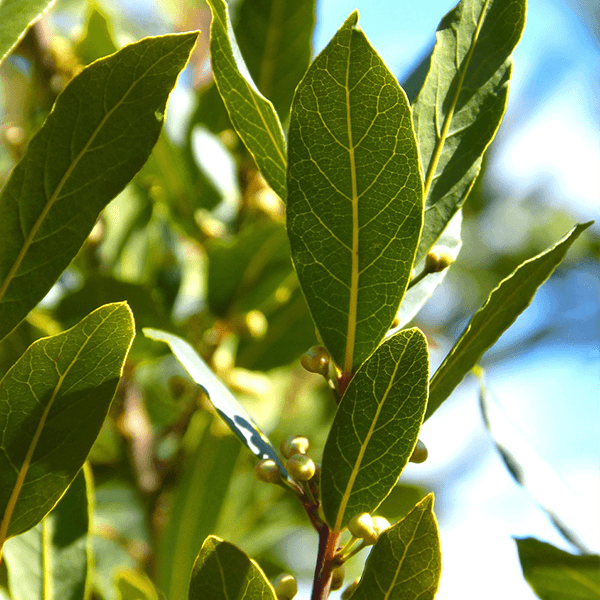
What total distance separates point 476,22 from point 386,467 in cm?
50

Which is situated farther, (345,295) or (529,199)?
(529,199)

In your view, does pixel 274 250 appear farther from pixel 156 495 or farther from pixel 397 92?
pixel 397 92

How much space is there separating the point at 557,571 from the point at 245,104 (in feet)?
2.30

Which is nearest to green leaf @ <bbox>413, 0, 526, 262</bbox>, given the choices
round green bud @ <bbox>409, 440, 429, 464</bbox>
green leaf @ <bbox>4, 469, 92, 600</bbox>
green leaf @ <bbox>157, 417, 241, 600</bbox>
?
round green bud @ <bbox>409, 440, 429, 464</bbox>

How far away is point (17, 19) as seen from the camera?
0.81 meters

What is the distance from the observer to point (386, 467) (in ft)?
2.50

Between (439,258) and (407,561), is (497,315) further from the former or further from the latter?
(407,561)

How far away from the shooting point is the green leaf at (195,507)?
1442mm

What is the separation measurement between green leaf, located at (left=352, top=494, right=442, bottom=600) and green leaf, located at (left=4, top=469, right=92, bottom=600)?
0.40 m

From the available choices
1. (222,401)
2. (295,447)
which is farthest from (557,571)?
(222,401)

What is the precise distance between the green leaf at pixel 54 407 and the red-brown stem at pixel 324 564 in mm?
259

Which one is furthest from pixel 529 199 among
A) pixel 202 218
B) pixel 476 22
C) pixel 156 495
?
pixel 476 22

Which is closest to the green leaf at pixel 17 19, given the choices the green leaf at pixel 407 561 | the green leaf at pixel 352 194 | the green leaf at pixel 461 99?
the green leaf at pixel 352 194

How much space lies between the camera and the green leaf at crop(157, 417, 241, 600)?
1.44 metres
